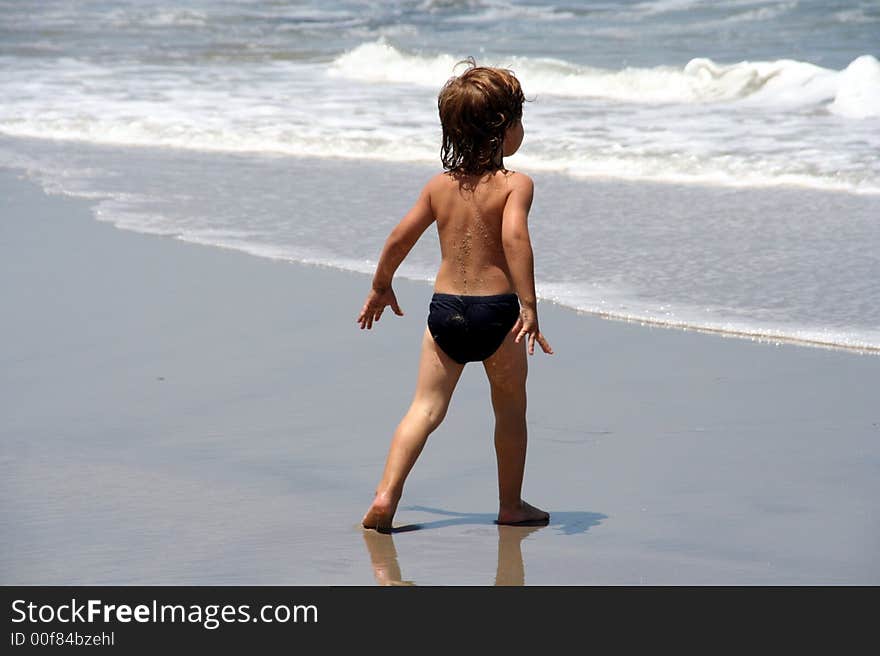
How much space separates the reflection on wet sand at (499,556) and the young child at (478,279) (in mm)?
41

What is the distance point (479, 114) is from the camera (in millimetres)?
3354

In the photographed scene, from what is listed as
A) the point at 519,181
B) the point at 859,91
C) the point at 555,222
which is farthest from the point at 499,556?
the point at 859,91

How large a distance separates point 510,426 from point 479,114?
0.85 metres

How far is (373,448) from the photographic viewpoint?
4.15 metres

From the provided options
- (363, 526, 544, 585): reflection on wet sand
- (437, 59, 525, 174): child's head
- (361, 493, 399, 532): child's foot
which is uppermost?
(437, 59, 525, 174): child's head

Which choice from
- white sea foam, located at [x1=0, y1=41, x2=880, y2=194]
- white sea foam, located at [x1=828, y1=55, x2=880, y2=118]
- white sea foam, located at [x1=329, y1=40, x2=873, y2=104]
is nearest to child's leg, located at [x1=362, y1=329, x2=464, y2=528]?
white sea foam, located at [x1=0, y1=41, x2=880, y2=194]

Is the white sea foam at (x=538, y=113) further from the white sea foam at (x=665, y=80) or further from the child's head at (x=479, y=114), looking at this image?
the child's head at (x=479, y=114)

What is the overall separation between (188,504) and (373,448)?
73 cm

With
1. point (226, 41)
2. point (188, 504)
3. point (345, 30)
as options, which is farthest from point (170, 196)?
point (345, 30)

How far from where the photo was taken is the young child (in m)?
3.37

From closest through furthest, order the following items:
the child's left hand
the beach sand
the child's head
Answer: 1. the beach sand
2. the child's head
3. the child's left hand

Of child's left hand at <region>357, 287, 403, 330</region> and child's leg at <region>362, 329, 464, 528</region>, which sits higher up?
child's left hand at <region>357, 287, 403, 330</region>

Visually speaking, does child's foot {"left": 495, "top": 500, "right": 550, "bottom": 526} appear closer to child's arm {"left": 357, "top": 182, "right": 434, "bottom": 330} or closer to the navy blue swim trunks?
the navy blue swim trunks

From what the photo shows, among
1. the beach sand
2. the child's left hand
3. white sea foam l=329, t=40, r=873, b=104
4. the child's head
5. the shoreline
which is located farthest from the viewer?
white sea foam l=329, t=40, r=873, b=104
